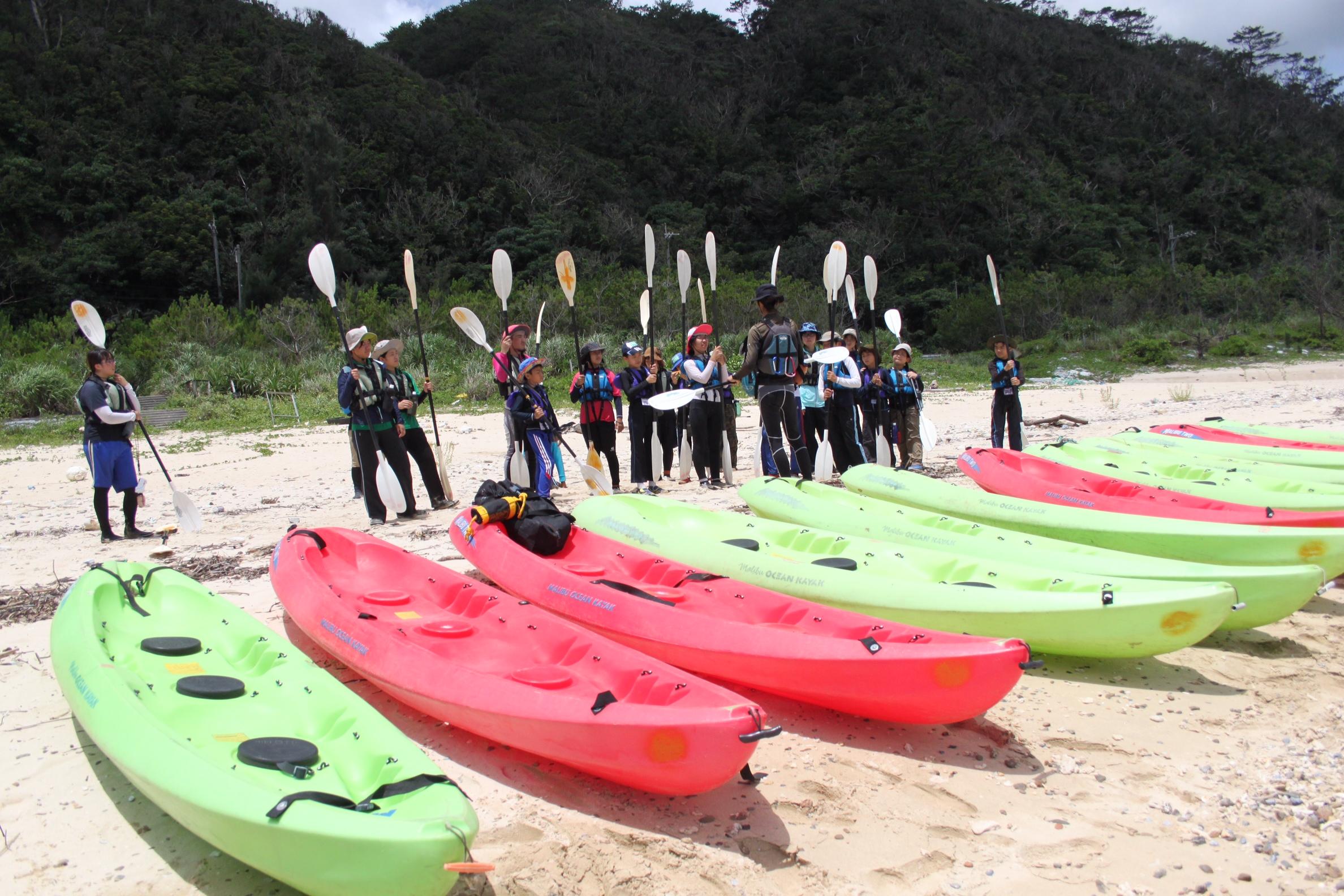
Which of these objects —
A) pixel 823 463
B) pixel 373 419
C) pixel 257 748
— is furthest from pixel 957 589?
pixel 373 419

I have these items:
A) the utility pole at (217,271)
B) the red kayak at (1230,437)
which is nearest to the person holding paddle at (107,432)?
the red kayak at (1230,437)

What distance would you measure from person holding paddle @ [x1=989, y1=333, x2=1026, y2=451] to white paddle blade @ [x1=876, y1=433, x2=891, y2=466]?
3.27ft

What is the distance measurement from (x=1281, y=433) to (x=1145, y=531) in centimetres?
460

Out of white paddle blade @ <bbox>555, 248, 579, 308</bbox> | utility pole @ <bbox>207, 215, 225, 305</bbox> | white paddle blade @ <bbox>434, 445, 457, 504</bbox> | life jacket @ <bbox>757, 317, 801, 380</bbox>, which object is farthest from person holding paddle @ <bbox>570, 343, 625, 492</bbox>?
utility pole @ <bbox>207, 215, 225, 305</bbox>

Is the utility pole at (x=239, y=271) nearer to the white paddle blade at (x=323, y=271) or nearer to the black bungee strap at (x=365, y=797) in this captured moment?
the white paddle blade at (x=323, y=271)

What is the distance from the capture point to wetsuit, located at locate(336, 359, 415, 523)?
672 cm

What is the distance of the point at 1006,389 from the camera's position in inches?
329

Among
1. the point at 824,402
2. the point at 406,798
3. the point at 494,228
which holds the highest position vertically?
the point at 494,228

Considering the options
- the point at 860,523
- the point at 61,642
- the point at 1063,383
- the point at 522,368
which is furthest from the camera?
the point at 1063,383

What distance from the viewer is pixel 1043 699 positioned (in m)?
3.61

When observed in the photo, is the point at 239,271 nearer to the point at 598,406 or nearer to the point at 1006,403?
the point at 598,406

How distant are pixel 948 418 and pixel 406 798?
12.3 metres

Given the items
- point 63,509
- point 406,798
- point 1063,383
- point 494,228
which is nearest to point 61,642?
point 406,798

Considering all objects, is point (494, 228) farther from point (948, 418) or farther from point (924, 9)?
point (924, 9)
